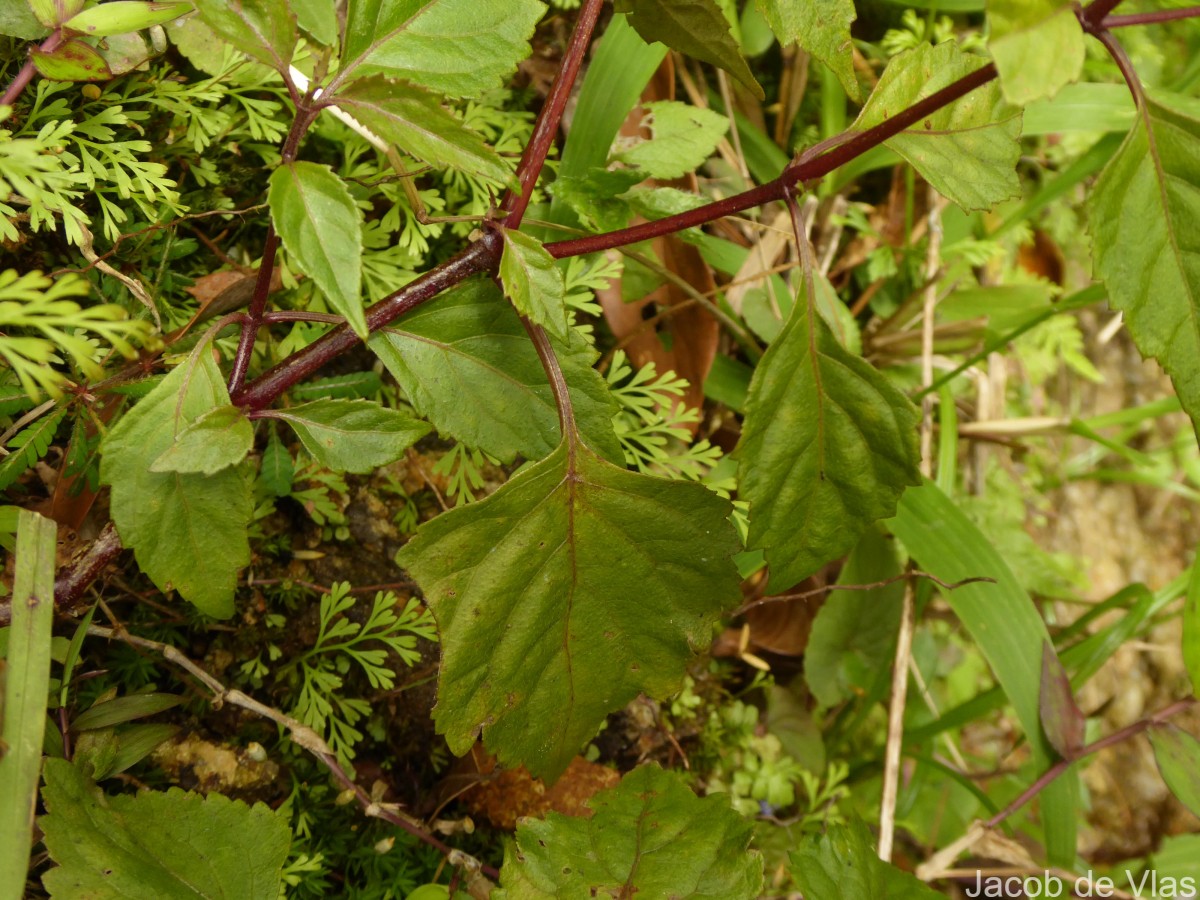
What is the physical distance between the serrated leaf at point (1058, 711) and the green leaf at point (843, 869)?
56 centimetres

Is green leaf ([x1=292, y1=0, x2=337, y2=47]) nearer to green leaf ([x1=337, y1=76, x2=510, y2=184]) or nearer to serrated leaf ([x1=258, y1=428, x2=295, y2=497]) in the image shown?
green leaf ([x1=337, y1=76, x2=510, y2=184])

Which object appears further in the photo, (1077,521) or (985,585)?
(1077,521)

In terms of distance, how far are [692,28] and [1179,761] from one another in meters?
1.80

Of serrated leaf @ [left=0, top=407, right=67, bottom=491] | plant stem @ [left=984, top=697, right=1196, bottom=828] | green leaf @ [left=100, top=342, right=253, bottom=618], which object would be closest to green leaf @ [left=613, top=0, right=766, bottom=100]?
green leaf @ [left=100, top=342, right=253, bottom=618]

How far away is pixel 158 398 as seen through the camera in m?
1.10

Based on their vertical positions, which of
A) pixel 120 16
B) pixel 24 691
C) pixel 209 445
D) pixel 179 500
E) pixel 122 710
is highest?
pixel 120 16

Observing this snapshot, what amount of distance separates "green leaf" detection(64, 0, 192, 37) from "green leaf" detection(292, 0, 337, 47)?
137 mm

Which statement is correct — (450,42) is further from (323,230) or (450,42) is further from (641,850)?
(641,850)

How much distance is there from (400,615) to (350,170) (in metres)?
0.84

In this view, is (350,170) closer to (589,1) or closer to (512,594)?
(589,1)

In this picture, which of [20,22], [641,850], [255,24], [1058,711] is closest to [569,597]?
[641,850]

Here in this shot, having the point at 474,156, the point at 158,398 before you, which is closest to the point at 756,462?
the point at 474,156

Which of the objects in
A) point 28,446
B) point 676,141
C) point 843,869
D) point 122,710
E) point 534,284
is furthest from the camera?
point 676,141

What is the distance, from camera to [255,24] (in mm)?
946
